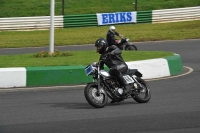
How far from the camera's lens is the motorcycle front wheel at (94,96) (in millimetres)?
10709

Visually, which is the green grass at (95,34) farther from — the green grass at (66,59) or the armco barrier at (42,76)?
the armco barrier at (42,76)

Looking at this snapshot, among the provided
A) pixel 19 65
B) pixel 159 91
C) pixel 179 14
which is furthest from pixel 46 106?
pixel 179 14

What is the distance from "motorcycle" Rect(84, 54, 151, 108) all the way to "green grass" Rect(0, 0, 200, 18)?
88.6 feet

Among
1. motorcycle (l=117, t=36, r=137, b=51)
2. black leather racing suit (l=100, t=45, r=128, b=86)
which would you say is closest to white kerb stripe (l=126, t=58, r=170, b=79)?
black leather racing suit (l=100, t=45, r=128, b=86)

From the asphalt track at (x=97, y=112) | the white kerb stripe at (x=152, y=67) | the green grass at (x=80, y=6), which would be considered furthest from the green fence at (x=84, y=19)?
the asphalt track at (x=97, y=112)

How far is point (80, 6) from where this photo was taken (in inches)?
1578

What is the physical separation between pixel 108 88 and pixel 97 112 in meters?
0.90

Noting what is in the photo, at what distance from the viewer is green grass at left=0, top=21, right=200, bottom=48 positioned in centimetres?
2919

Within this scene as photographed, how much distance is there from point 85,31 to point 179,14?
7.00m

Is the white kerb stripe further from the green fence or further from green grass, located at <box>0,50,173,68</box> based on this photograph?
the green fence

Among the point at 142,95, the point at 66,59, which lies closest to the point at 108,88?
the point at 142,95

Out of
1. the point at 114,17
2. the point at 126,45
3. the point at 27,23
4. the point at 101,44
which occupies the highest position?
the point at 101,44

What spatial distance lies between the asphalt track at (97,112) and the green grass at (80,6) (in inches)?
970

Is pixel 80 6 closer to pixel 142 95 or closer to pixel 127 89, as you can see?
pixel 142 95
